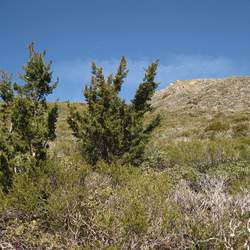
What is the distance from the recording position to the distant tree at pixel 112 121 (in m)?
20.3

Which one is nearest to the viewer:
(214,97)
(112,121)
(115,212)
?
(115,212)

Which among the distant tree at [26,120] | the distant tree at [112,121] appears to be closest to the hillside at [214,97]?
the distant tree at [112,121]

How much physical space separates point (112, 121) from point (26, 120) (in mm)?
5201

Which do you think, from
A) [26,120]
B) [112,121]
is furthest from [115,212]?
[112,121]

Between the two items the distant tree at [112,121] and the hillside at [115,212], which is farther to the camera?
the distant tree at [112,121]

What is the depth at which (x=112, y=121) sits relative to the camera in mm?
20328

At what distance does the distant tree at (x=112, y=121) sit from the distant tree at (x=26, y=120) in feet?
12.1

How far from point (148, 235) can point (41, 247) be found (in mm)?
2804

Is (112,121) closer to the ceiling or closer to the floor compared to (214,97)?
closer to the floor

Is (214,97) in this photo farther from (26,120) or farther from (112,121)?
(26,120)

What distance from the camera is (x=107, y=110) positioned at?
20984 mm

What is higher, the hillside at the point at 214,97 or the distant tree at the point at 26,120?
the hillside at the point at 214,97

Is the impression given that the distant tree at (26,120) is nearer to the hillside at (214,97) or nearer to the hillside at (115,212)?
the hillside at (115,212)

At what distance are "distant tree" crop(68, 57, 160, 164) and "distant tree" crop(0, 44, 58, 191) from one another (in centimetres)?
368
